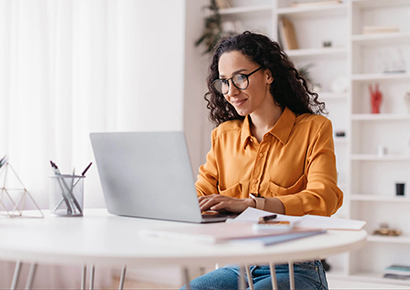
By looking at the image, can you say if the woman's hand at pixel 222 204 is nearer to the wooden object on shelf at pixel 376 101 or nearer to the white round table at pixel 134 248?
the white round table at pixel 134 248

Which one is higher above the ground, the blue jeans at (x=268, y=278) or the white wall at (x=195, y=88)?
the white wall at (x=195, y=88)

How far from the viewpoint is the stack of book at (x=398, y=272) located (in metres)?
3.25

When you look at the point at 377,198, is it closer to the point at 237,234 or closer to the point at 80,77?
the point at 80,77

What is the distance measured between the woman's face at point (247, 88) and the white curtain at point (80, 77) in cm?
149

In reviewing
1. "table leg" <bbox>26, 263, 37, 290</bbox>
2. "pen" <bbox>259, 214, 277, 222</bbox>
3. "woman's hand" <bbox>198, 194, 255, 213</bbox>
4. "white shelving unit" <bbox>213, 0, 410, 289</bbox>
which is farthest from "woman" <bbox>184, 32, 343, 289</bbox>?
"white shelving unit" <bbox>213, 0, 410, 289</bbox>

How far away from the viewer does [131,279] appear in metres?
3.43

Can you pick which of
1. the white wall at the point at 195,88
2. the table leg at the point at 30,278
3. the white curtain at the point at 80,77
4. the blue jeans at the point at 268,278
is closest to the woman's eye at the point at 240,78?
the blue jeans at the point at 268,278

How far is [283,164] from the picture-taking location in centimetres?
149

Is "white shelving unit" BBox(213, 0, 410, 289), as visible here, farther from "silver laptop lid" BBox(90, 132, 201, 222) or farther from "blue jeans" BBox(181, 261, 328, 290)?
"silver laptop lid" BBox(90, 132, 201, 222)

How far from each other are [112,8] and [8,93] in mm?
1099

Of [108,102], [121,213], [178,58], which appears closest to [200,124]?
[178,58]

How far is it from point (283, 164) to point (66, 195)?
67cm

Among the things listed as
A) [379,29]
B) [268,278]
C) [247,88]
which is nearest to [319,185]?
[268,278]

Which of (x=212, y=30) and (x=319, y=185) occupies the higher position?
(x=212, y=30)
